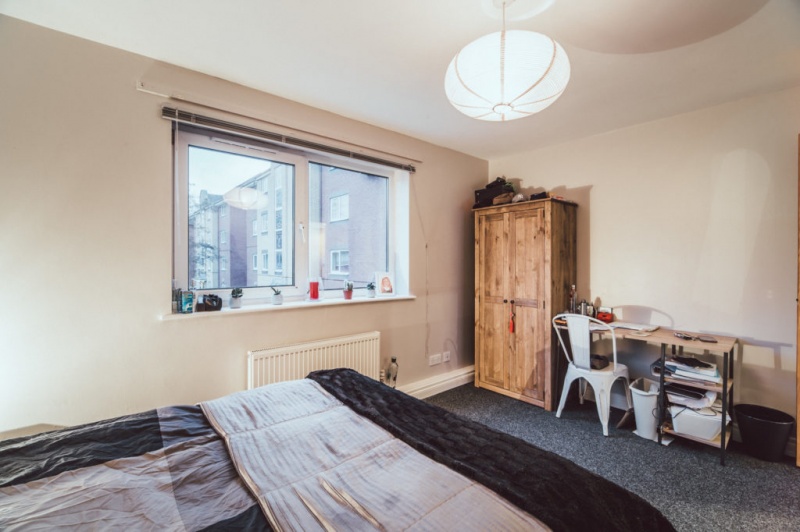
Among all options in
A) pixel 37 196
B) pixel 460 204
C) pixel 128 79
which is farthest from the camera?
pixel 460 204

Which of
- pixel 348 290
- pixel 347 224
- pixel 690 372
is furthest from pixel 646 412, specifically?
pixel 347 224

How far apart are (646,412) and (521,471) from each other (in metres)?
2.09

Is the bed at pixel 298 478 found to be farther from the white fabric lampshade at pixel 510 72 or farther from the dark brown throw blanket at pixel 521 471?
the white fabric lampshade at pixel 510 72

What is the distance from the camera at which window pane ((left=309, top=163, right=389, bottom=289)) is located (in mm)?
2920

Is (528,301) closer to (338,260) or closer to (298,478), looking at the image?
(338,260)

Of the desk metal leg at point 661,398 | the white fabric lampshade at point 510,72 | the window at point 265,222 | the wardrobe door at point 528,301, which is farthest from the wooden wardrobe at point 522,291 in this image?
the window at point 265,222

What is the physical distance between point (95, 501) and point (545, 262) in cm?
309

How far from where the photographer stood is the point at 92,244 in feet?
6.07

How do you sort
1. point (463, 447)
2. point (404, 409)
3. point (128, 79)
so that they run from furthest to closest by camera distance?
1. point (128, 79)
2. point (404, 409)
3. point (463, 447)

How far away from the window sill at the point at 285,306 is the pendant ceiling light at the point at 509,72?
179 cm

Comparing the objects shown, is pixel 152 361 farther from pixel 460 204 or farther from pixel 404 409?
pixel 460 204

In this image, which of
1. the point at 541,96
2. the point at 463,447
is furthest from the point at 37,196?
the point at 541,96

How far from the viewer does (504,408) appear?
10.1 feet

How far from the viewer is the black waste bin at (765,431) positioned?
2.18m
